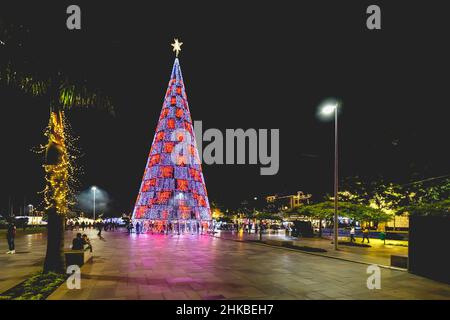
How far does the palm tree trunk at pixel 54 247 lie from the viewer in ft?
37.1

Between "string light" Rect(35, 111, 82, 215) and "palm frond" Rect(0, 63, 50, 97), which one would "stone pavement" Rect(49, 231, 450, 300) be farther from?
"palm frond" Rect(0, 63, 50, 97)

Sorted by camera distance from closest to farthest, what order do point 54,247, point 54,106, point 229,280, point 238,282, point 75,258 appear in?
1. point 238,282
2. point 229,280
3. point 54,247
4. point 54,106
5. point 75,258

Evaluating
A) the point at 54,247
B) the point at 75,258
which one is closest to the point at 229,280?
A: the point at 54,247

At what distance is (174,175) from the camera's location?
39656mm

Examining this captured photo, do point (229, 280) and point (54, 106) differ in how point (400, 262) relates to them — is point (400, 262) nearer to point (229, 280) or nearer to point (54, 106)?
point (229, 280)

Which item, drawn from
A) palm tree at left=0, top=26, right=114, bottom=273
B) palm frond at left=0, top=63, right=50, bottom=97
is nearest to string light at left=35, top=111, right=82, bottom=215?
palm tree at left=0, top=26, right=114, bottom=273

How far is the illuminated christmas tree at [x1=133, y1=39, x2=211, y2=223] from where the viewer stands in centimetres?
3916

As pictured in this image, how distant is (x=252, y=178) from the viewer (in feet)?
261

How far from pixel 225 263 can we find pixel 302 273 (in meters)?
3.86

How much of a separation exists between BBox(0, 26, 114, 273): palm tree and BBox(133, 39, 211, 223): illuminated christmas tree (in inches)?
1057

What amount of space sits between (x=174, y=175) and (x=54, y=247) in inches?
1115

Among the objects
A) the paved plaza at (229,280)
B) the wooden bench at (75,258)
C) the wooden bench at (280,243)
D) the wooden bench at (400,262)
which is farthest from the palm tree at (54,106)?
the wooden bench at (280,243)
